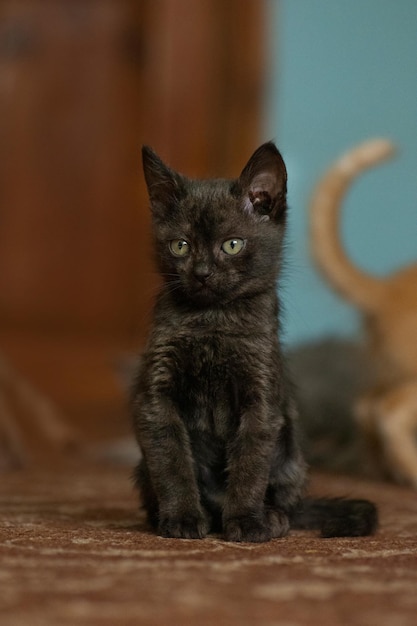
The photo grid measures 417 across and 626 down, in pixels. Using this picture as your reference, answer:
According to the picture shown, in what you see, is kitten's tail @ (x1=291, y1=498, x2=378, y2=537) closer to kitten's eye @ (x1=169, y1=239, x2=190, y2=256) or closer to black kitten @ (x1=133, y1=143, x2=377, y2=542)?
black kitten @ (x1=133, y1=143, x2=377, y2=542)

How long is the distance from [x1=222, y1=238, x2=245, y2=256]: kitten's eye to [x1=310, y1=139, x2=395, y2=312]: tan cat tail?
1167 millimetres

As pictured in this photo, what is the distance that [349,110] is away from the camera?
3742mm

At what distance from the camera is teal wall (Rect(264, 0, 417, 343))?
3623 millimetres

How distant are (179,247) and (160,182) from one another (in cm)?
12

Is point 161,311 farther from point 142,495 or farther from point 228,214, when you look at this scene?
point 142,495

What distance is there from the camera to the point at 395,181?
142 inches

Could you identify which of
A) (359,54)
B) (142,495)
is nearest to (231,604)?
(142,495)

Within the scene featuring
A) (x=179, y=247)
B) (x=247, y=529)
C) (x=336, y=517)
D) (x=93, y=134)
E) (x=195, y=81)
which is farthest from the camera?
(x=93, y=134)

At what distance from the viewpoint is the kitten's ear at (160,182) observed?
5.29 feet

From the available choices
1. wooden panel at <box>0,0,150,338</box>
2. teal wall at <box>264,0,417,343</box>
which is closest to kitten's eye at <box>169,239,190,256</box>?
teal wall at <box>264,0,417,343</box>

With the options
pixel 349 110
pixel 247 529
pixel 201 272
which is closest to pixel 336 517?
pixel 247 529

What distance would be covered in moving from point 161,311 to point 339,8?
2.49 m

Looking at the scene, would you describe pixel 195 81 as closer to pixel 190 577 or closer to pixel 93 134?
pixel 93 134

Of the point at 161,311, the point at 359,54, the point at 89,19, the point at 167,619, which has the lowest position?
the point at 167,619
